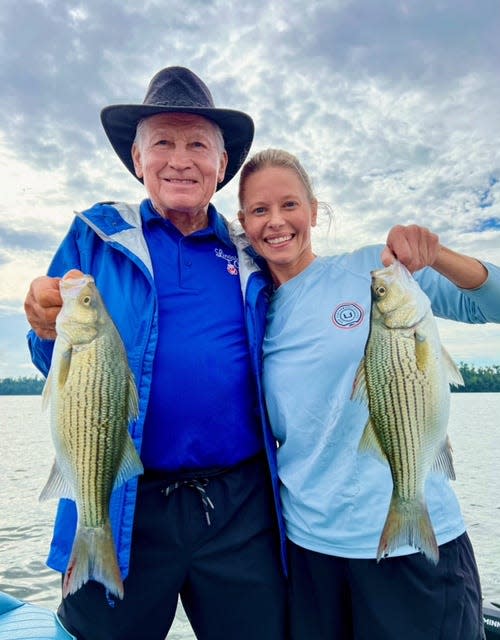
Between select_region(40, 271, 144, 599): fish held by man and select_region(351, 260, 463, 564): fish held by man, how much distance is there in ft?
3.62

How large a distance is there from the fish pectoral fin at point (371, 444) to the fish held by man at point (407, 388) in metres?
0.03

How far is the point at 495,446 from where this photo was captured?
2472 centimetres

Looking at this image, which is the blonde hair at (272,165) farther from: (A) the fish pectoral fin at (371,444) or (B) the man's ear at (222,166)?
(A) the fish pectoral fin at (371,444)

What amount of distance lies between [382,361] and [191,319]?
1.14 metres

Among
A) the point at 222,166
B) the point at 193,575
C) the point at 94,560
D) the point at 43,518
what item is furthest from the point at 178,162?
the point at 43,518

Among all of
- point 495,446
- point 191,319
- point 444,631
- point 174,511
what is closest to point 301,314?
point 191,319

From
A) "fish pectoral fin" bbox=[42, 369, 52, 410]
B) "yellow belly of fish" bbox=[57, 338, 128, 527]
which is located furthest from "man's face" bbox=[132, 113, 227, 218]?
"fish pectoral fin" bbox=[42, 369, 52, 410]

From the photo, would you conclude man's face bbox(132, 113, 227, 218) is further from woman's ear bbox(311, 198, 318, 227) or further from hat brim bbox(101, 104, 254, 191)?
woman's ear bbox(311, 198, 318, 227)

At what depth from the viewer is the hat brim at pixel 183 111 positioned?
11.4 ft

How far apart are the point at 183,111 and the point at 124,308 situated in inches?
52.7

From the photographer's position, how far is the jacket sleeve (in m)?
3.03

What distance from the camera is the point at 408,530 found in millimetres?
2377

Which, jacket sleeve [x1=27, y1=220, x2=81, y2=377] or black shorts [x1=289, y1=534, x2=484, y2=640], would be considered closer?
black shorts [x1=289, y1=534, x2=484, y2=640]

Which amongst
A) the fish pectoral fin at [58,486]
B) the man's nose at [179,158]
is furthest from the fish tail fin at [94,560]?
the man's nose at [179,158]
